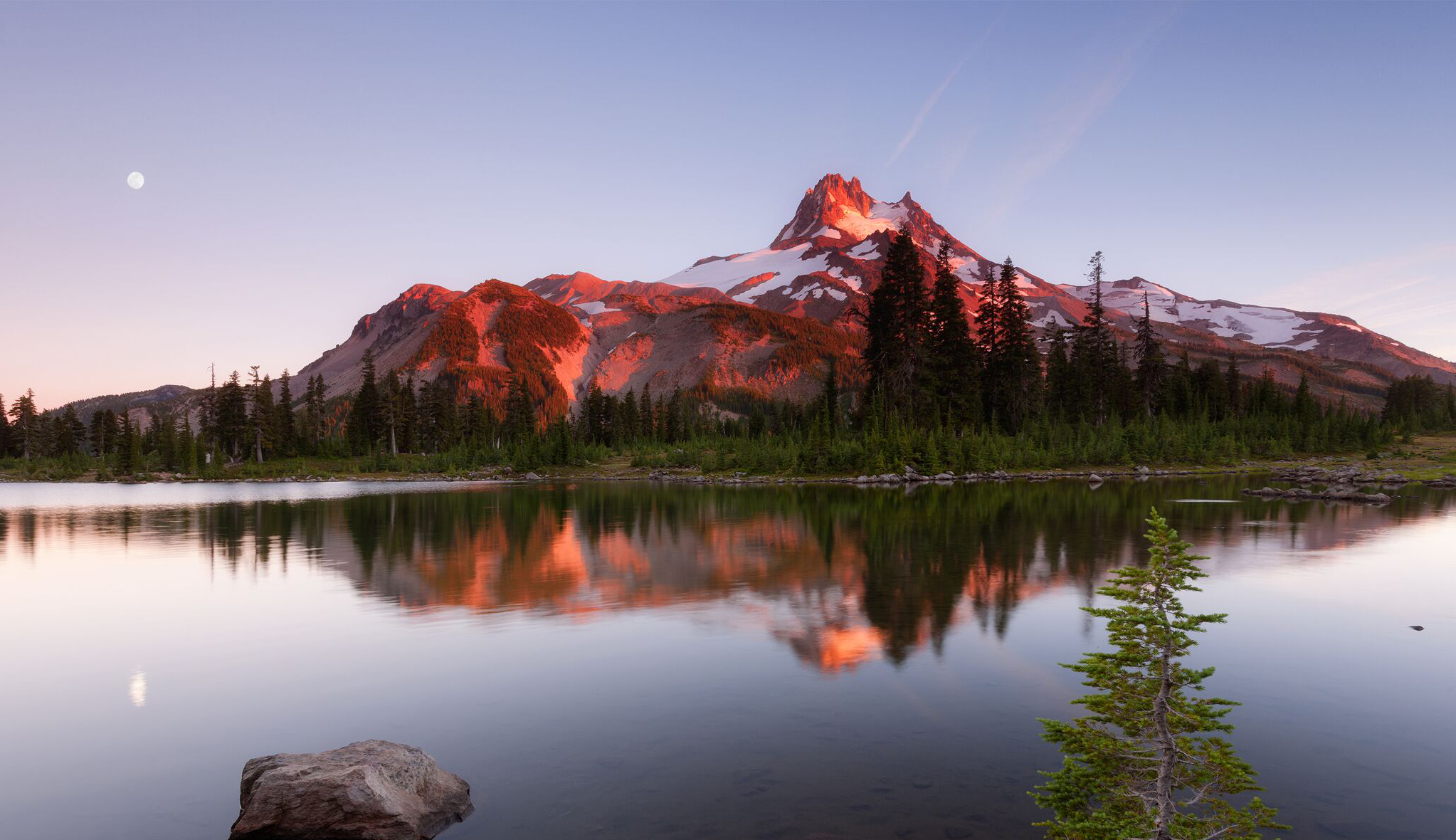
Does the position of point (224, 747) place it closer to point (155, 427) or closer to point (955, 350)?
point (955, 350)

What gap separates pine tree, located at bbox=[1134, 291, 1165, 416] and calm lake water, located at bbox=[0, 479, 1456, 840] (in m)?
79.1

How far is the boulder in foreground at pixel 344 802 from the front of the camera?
350 inches

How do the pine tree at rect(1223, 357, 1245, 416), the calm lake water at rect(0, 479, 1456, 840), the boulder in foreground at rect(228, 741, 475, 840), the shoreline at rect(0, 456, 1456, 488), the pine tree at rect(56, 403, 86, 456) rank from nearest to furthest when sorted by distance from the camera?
1. the boulder in foreground at rect(228, 741, 475, 840)
2. the calm lake water at rect(0, 479, 1456, 840)
3. the shoreline at rect(0, 456, 1456, 488)
4. the pine tree at rect(1223, 357, 1245, 416)
5. the pine tree at rect(56, 403, 86, 456)

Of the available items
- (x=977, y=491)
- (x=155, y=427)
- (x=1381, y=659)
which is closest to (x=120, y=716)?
(x=1381, y=659)

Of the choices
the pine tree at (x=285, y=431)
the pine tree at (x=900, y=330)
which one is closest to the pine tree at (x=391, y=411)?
the pine tree at (x=285, y=431)

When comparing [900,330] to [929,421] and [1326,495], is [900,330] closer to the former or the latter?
[929,421]

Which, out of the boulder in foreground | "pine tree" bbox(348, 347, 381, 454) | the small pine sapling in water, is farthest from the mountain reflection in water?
"pine tree" bbox(348, 347, 381, 454)

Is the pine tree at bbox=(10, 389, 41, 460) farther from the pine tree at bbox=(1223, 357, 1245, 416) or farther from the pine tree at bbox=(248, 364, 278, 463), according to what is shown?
the pine tree at bbox=(1223, 357, 1245, 416)

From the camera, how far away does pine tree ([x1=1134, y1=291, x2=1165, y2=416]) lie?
109000 mm

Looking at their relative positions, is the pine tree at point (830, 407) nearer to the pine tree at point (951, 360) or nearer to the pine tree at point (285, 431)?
the pine tree at point (951, 360)

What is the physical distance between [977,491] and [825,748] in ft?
180

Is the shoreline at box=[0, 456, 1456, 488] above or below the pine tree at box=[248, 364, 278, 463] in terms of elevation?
below

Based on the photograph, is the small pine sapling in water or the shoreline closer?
the small pine sapling in water

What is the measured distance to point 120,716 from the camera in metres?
13.8
